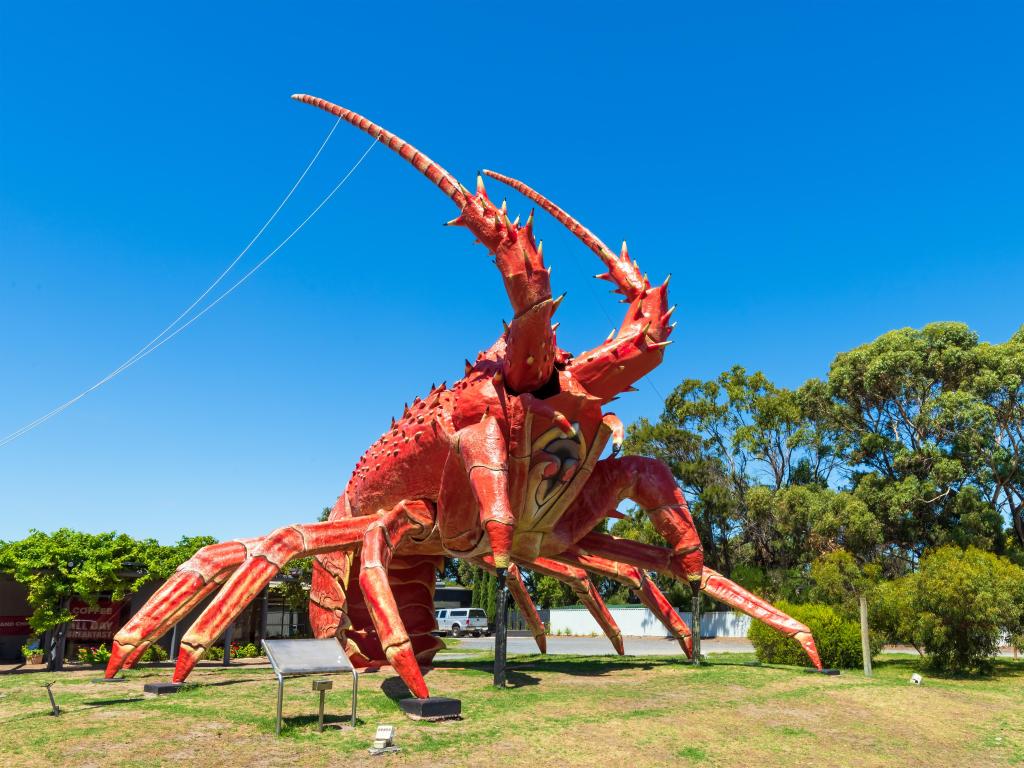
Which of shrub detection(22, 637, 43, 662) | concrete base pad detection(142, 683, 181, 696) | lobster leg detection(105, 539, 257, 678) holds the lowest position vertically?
shrub detection(22, 637, 43, 662)

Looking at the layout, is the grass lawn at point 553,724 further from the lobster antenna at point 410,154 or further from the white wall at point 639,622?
the white wall at point 639,622

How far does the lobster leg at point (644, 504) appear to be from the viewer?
11039 millimetres

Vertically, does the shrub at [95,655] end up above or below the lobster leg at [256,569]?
below

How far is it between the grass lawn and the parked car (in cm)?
2484

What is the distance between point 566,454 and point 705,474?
86.2 feet

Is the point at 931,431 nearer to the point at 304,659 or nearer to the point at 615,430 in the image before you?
the point at 615,430

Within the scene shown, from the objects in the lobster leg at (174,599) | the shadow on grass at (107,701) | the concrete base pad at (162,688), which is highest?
the lobster leg at (174,599)

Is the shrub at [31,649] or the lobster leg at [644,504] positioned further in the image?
the shrub at [31,649]

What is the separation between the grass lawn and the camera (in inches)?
248

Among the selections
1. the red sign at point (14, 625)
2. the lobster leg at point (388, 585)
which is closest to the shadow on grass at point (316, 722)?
the lobster leg at point (388, 585)

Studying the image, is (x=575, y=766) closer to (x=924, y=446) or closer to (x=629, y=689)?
(x=629, y=689)

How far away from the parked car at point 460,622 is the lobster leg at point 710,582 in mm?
25113

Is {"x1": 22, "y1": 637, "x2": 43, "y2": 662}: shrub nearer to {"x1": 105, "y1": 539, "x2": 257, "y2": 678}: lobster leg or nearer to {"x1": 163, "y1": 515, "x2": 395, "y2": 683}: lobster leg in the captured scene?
{"x1": 105, "y1": 539, "x2": 257, "y2": 678}: lobster leg

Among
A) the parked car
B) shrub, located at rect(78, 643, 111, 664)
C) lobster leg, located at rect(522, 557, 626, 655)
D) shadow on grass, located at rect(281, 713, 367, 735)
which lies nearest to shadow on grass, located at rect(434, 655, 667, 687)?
lobster leg, located at rect(522, 557, 626, 655)
